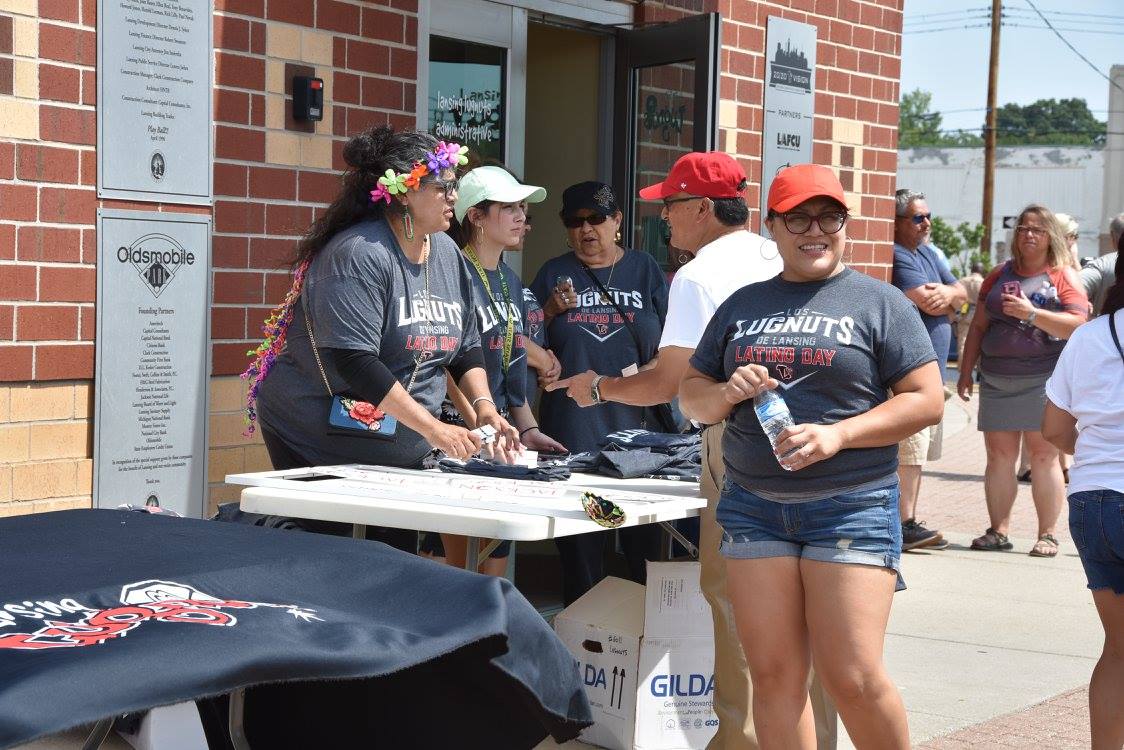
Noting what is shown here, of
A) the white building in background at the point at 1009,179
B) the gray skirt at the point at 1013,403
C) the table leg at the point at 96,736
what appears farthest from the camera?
the white building in background at the point at 1009,179

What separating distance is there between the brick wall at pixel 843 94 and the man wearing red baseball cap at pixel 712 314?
3.11 metres

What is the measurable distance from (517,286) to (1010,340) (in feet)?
13.4

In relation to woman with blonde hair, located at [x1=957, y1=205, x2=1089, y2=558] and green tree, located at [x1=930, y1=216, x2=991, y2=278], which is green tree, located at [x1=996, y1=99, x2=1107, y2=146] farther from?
woman with blonde hair, located at [x1=957, y1=205, x2=1089, y2=558]

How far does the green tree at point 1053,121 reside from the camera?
348 ft

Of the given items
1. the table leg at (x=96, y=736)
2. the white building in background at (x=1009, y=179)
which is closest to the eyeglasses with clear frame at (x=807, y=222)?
the table leg at (x=96, y=736)

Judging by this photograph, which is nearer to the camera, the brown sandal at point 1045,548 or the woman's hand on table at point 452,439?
the woman's hand on table at point 452,439

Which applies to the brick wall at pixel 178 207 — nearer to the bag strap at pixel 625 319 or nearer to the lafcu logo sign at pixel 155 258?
the lafcu logo sign at pixel 155 258

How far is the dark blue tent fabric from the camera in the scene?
1.71 m

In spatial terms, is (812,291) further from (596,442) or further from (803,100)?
(803,100)

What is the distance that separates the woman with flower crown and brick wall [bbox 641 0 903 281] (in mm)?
3220

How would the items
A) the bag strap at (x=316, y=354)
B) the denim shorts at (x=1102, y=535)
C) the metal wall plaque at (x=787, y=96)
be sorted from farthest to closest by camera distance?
the metal wall plaque at (x=787, y=96)
the bag strap at (x=316, y=354)
the denim shorts at (x=1102, y=535)

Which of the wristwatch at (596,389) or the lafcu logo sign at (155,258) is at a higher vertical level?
the lafcu logo sign at (155,258)

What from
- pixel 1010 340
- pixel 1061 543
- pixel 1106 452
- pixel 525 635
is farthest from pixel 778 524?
pixel 1061 543

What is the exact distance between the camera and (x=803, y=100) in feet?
26.0
